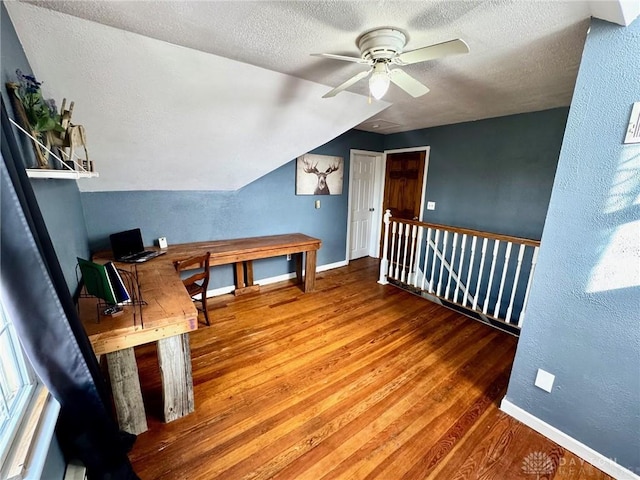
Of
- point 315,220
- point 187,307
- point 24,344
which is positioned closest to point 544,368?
point 187,307

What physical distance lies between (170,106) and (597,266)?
111 inches

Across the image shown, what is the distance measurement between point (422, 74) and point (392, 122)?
164cm

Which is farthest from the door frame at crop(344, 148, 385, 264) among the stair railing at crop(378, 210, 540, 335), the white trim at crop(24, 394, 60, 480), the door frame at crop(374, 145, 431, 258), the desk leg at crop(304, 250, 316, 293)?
the white trim at crop(24, 394, 60, 480)

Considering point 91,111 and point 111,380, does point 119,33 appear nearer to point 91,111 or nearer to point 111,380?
point 91,111

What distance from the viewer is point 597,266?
1.38 m

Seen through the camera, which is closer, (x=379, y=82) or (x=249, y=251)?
(x=379, y=82)

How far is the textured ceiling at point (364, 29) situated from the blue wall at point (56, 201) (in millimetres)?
284

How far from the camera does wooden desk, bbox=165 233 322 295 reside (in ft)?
9.43

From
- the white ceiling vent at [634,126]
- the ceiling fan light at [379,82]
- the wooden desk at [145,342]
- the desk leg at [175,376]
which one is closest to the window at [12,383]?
the wooden desk at [145,342]

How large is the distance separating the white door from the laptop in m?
3.03

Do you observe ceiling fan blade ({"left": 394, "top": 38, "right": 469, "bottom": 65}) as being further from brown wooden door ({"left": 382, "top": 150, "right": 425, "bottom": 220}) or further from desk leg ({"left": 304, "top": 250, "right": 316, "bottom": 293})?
brown wooden door ({"left": 382, "top": 150, "right": 425, "bottom": 220})

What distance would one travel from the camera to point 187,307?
62.2 inches

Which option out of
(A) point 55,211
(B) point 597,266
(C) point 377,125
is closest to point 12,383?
(A) point 55,211

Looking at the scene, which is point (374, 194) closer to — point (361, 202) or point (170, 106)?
point (361, 202)
